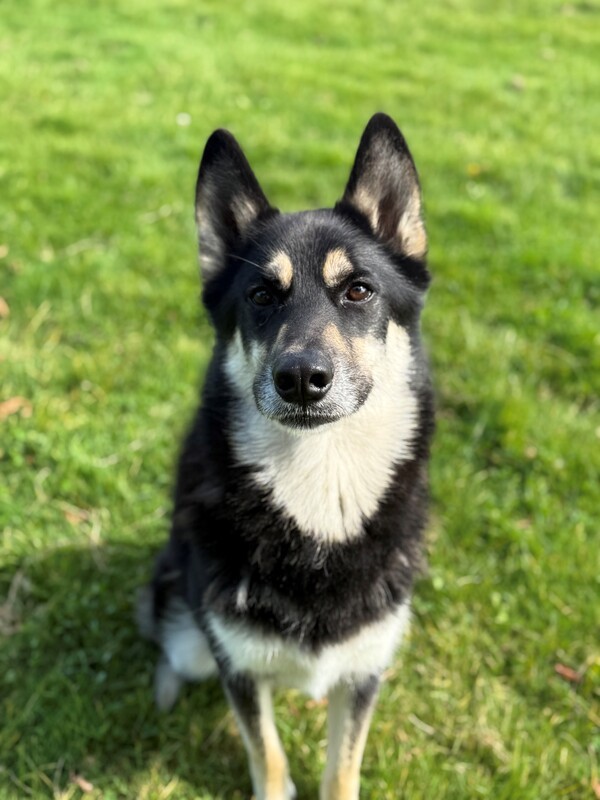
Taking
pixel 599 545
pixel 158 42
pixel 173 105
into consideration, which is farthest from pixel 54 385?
pixel 158 42

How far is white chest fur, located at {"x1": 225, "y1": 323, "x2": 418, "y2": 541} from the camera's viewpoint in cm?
247

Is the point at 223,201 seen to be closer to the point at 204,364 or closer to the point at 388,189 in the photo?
the point at 388,189

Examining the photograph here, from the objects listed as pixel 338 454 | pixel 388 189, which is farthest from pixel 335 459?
pixel 388 189

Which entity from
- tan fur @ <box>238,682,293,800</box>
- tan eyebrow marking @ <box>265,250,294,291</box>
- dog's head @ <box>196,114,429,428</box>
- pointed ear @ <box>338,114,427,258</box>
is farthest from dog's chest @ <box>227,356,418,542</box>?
tan fur @ <box>238,682,293,800</box>

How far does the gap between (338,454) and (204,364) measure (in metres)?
2.04

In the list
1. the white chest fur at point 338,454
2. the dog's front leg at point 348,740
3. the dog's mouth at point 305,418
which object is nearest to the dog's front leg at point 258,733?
the dog's front leg at point 348,740

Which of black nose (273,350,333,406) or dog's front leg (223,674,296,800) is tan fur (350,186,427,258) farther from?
dog's front leg (223,674,296,800)

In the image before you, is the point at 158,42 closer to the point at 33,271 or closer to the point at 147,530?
the point at 33,271

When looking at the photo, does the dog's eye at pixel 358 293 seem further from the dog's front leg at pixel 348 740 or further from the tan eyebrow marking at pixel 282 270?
the dog's front leg at pixel 348 740

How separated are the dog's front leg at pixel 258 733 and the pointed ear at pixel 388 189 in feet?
5.52

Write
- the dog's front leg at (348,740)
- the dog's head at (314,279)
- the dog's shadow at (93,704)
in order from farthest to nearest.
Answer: the dog's shadow at (93,704)
the dog's front leg at (348,740)
the dog's head at (314,279)

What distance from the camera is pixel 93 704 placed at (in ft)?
9.52

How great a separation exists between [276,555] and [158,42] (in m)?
8.88

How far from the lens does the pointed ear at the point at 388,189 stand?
247cm
